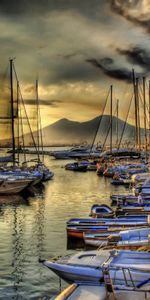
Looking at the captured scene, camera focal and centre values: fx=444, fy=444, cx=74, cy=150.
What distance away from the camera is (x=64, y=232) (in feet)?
98.8

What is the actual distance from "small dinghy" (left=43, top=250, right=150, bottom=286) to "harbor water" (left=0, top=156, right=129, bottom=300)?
176 cm

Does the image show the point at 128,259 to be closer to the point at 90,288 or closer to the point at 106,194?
the point at 90,288

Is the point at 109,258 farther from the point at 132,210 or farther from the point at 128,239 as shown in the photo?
the point at 132,210

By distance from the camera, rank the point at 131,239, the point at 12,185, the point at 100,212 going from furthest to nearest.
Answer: the point at 12,185, the point at 100,212, the point at 131,239

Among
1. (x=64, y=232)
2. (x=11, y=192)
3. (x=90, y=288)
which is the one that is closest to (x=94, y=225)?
(x=64, y=232)

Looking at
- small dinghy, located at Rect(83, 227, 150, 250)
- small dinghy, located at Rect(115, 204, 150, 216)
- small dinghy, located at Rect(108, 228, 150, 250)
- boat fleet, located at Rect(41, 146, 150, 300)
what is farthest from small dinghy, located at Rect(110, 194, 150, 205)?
small dinghy, located at Rect(108, 228, 150, 250)

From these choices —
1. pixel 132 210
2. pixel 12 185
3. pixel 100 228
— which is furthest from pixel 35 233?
pixel 12 185

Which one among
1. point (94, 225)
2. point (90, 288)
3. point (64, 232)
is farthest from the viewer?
point (64, 232)

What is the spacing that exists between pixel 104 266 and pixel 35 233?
14.7 metres

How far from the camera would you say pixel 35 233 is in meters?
30.5

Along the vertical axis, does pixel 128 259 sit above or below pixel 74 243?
above

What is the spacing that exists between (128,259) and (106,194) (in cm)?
3621

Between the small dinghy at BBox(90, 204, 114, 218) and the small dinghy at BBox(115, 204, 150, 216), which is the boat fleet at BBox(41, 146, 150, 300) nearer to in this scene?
the small dinghy at BBox(90, 204, 114, 218)

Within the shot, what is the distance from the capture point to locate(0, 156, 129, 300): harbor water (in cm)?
1969
